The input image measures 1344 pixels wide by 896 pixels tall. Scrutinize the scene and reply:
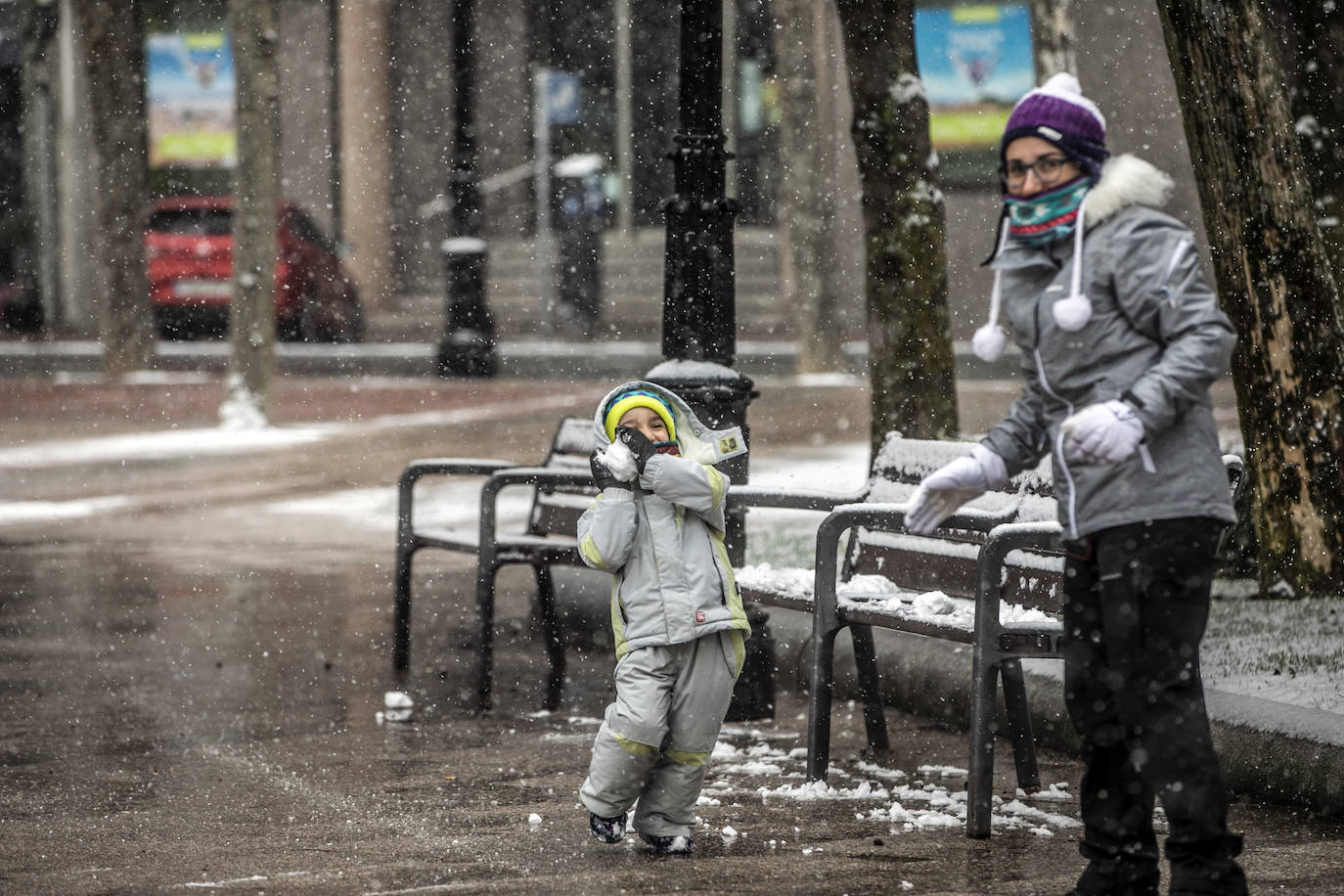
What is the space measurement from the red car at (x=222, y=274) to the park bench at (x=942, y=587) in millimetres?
19288

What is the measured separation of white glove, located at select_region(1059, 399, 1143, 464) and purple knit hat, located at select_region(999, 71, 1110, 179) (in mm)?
561

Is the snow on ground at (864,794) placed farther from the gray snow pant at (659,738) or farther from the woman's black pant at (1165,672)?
the woman's black pant at (1165,672)

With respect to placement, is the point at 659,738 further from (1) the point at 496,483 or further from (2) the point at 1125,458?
(1) the point at 496,483

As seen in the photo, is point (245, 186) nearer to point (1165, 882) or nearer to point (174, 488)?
point (174, 488)

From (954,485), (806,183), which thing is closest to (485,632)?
(954,485)

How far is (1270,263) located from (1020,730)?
2521 mm

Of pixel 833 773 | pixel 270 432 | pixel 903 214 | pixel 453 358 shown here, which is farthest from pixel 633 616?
pixel 453 358

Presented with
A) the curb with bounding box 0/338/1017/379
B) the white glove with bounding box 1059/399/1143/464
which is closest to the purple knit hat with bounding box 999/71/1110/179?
the white glove with bounding box 1059/399/1143/464

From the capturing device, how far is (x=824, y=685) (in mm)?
5664

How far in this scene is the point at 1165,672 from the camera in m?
3.97

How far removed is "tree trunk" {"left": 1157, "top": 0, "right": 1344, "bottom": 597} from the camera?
7316mm

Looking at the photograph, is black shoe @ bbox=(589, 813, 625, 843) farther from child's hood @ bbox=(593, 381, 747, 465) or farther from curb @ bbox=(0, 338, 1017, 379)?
curb @ bbox=(0, 338, 1017, 379)

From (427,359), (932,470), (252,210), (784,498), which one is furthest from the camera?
(427,359)

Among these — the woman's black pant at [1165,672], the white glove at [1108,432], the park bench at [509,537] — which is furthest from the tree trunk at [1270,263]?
the white glove at [1108,432]
